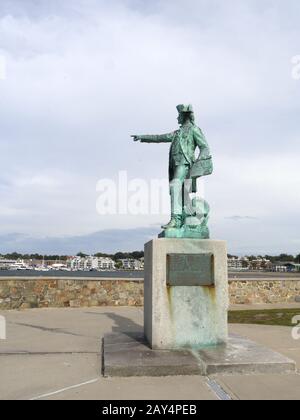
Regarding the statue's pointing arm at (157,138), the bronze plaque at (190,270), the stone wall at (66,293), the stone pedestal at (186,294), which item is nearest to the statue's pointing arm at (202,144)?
the statue's pointing arm at (157,138)

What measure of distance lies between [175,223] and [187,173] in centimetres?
81

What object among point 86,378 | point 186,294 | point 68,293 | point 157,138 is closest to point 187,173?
point 157,138

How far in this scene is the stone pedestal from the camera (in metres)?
6.12

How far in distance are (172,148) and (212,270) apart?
196 centimetres

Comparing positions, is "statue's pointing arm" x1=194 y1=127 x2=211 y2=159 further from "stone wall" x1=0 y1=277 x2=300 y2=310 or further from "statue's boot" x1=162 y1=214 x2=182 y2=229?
"stone wall" x1=0 y1=277 x2=300 y2=310

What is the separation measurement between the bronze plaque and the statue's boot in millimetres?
476

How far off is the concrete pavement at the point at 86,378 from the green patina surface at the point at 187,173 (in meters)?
2.14

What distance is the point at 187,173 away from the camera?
6887 millimetres

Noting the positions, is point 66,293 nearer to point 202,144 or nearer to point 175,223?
point 175,223

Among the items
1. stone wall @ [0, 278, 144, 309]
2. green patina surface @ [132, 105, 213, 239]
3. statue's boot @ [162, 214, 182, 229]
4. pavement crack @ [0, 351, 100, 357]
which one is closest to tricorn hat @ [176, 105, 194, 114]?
green patina surface @ [132, 105, 213, 239]

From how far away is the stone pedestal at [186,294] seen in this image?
20.1 feet

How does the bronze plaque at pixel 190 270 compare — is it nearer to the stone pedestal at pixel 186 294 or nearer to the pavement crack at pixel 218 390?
the stone pedestal at pixel 186 294
